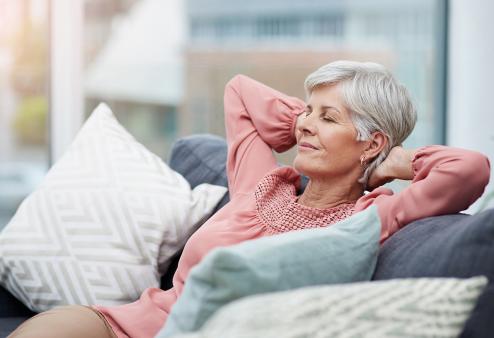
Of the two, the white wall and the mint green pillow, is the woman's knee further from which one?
the white wall

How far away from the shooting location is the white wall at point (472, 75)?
3.46m

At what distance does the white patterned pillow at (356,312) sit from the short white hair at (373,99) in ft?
2.45

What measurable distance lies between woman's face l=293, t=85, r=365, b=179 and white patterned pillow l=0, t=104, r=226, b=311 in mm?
407

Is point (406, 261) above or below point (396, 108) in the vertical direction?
below

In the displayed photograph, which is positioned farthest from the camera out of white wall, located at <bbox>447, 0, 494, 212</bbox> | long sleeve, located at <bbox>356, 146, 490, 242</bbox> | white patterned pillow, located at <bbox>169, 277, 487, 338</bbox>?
white wall, located at <bbox>447, 0, 494, 212</bbox>

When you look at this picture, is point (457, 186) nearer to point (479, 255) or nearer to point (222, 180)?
point (479, 255)

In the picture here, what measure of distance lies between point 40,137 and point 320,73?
2.18 m

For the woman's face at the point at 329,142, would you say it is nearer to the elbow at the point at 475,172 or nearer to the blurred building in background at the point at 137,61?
the elbow at the point at 475,172

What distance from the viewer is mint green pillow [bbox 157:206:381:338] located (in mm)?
1111

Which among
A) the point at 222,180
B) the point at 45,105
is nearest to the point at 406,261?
the point at 222,180

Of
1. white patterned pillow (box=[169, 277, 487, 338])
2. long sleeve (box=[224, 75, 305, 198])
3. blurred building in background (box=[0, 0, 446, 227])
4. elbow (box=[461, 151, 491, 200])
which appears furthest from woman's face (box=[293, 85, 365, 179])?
blurred building in background (box=[0, 0, 446, 227])

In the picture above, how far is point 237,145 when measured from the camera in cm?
A: 213

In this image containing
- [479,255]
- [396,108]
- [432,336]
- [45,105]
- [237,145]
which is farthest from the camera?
[45,105]

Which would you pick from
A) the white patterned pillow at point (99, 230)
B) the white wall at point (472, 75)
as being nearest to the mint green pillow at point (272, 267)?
the white patterned pillow at point (99, 230)
